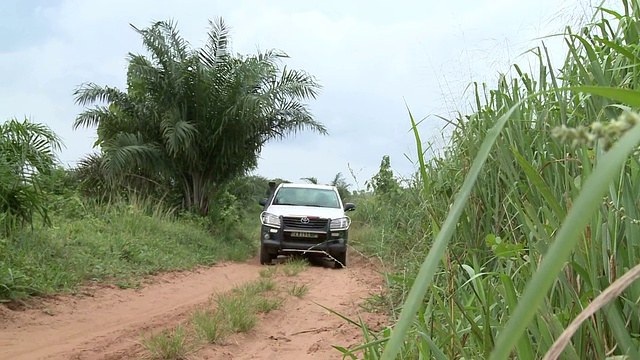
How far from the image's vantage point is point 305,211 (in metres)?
10.8

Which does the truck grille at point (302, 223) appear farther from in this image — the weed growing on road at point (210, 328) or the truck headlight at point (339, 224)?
the weed growing on road at point (210, 328)

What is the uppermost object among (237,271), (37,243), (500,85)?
(500,85)

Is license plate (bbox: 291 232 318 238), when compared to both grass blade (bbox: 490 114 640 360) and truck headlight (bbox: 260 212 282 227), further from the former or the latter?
grass blade (bbox: 490 114 640 360)

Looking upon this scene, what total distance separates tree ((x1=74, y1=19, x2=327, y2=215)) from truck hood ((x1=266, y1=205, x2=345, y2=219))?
12.0ft

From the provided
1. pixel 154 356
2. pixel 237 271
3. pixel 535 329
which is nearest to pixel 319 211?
pixel 237 271

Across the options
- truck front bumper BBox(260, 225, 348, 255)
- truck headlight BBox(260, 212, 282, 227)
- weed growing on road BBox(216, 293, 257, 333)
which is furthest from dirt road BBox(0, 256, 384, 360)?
truck headlight BBox(260, 212, 282, 227)

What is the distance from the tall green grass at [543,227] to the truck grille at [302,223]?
7.13m

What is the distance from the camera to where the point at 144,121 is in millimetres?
14484

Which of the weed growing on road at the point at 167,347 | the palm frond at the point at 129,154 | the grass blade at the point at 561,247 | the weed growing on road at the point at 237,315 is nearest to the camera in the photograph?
the grass blade at the point at 561,247

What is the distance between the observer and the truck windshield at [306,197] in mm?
11547

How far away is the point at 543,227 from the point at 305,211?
30.8ft

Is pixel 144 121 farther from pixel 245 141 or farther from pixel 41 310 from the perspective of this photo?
pixel 41 310

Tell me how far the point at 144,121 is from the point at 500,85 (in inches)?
507

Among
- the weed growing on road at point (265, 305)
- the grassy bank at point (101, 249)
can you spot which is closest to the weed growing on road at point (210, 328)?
the weed growing on road at point (265, 305)
